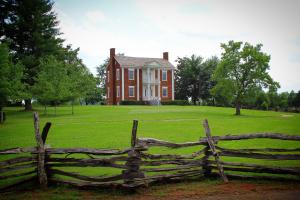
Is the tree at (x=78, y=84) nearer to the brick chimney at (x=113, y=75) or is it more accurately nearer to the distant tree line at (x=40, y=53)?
the distant tree line at (x=40, y=53)

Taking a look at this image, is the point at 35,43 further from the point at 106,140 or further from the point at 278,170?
the point at 278,170

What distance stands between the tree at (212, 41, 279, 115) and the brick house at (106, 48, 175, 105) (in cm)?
1965

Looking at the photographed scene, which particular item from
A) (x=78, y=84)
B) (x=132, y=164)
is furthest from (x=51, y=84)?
(x=132, y=164)

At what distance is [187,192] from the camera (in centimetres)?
789

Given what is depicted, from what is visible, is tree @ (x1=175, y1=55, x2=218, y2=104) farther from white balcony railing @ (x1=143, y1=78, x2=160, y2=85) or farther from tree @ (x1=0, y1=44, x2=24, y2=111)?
tree @ (x1=0, y1=44, x2=24, y2=111)

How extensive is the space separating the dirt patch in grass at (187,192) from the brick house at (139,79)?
152 ft

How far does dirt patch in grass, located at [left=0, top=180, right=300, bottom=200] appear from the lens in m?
7.51

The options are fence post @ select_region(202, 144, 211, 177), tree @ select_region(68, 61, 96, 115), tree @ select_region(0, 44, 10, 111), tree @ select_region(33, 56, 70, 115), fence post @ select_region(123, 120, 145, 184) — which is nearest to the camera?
fence post @ select_region(123, 120, 145, 184)

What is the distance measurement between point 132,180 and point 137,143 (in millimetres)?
941

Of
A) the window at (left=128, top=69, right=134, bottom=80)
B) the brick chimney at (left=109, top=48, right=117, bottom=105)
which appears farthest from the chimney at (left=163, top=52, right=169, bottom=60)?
the brick chimney at (left=109, top=48, right=117, bottom=105)

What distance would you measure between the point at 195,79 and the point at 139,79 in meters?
18.6

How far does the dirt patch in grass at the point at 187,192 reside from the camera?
24.6ft

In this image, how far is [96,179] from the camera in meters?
8.20

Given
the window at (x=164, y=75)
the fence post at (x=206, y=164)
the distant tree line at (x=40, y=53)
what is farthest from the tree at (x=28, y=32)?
the fence post at (x=206, y=164)
